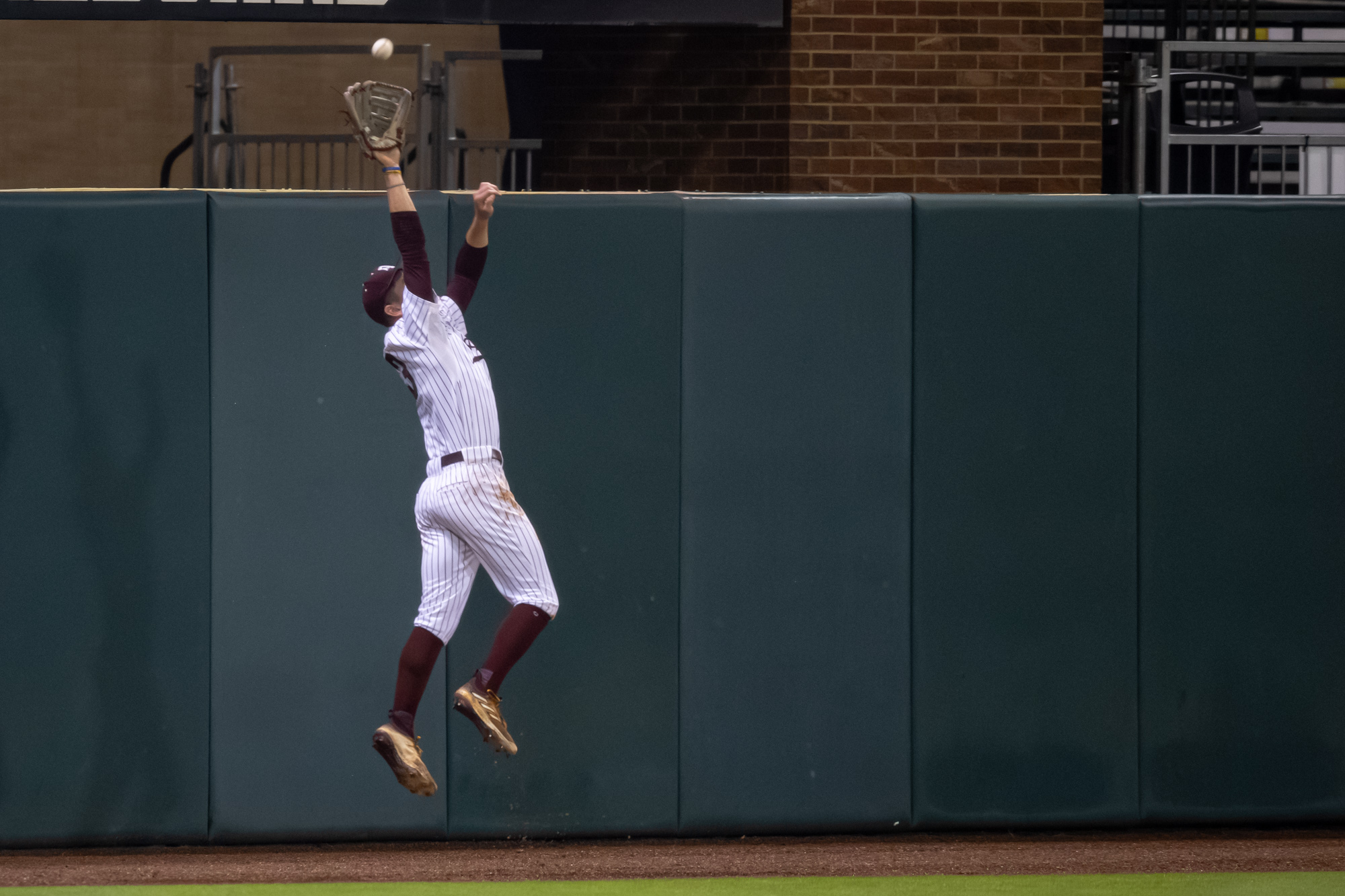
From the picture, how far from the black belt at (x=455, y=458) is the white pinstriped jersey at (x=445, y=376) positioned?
17mm

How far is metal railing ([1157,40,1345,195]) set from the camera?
6500 mm

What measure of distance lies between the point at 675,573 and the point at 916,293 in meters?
1.47

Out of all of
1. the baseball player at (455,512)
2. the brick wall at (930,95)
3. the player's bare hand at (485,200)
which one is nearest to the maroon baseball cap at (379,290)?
the baseball player at (455,512)

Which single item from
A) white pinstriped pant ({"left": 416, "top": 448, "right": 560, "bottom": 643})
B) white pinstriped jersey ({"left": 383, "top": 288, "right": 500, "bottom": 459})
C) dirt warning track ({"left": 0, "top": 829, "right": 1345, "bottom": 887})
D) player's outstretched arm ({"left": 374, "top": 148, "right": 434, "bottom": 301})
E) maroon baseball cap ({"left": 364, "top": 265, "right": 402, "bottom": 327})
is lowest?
dirt warning track ({"left": 0, "top": 829, "right": 1345, "bottom": 887})

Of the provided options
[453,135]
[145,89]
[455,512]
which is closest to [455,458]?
[455,512]

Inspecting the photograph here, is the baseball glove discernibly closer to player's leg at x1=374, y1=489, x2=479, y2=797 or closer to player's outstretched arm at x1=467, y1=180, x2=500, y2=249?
player's outstretched arm at x1=467, y1=180, x2=500, y2=249

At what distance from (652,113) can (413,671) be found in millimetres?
3408

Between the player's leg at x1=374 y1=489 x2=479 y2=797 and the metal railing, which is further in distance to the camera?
the metal railing

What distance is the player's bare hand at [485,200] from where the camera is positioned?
15.2 ft

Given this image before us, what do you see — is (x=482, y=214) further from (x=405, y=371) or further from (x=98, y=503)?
(x=98, y=503)

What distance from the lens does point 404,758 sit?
4.80 meters

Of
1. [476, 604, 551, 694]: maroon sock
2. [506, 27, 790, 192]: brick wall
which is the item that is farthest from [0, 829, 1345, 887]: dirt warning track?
[506, 27, 790, 192]: brick wall

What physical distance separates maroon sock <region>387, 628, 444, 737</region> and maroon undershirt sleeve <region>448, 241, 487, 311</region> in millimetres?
1260

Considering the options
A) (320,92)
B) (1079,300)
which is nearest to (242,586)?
(1079,300)
